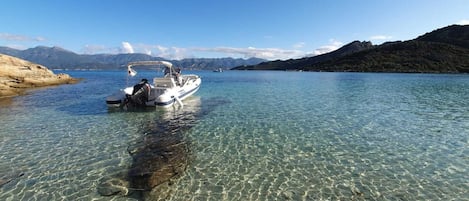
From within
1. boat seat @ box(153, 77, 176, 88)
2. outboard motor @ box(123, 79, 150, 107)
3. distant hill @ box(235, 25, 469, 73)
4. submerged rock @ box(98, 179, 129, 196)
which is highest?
distant hill @ box(235, 25, 469, 73)

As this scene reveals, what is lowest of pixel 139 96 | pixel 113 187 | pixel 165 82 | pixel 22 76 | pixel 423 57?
pixel 113 187

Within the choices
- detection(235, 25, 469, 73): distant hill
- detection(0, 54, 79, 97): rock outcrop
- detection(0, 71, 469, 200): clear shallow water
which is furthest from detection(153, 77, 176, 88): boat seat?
detection(235, 25, 469, 73): distant hill

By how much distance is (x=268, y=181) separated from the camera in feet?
29.7

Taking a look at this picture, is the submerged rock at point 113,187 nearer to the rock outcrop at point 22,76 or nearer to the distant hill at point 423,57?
the rock outcrop at point 22,76

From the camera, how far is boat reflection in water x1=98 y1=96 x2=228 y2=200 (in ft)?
27.5

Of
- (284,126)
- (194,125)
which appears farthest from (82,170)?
(284,126)

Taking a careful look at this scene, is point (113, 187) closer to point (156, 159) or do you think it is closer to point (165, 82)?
point (156, 159)

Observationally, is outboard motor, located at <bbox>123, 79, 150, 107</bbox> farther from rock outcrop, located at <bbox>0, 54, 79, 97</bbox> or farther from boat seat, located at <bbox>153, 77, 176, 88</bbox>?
rock outcrop, located at <bbox>0, 54, 79, 97</bbox>

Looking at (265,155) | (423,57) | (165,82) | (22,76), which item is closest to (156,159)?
(265,155)

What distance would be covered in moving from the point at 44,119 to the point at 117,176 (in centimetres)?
1253

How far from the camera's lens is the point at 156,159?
35.6 ft

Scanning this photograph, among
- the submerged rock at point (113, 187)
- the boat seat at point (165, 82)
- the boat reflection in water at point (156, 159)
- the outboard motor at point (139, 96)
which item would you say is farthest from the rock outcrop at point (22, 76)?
the submerged rock at point (113, 187)

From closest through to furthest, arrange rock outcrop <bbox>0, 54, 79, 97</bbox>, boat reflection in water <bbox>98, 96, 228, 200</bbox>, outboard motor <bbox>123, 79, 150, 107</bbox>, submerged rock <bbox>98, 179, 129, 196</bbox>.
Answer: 1. submerged rock <bbox>98, 179, 129, 196</bbox>
2. boat reflection in water <bbox>98, 96, 228, 200</bbox>
3. outboard motor <bbox>123, 79, 150, 107</bbox>
4. rock outcrop <bbox>0, 54, 79, 97</bbox>

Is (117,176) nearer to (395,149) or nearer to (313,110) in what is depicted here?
(395,149)
